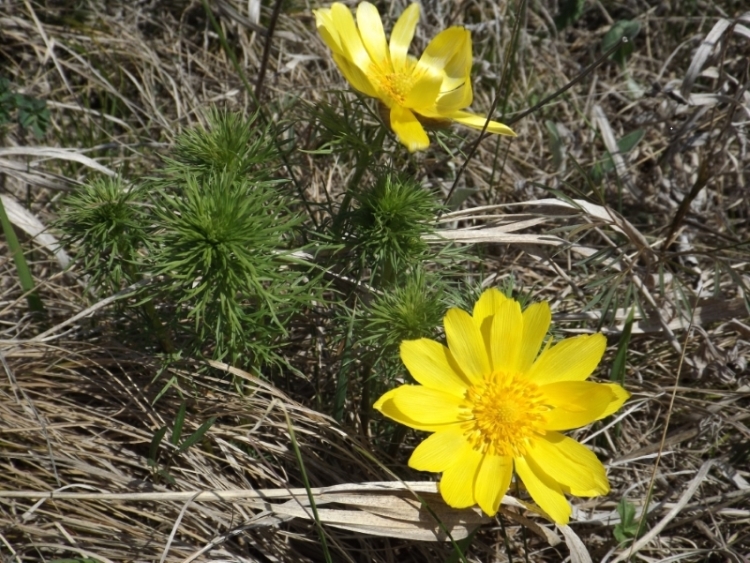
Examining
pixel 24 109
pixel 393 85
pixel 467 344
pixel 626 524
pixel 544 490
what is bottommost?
pixel 626 524

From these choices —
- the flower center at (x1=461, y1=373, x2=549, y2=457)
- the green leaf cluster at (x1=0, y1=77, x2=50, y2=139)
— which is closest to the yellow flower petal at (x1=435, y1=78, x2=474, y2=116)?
the flower center at (x1=461, y1=373, x2=549, y2=457)

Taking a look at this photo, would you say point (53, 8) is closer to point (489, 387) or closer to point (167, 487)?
point (167, 487)

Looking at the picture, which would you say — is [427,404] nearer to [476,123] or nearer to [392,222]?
[392,222]

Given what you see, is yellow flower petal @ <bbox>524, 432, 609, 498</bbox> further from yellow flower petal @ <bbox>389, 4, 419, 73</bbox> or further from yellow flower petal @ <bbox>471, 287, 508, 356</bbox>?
yellow flower petal @ <bbox>389, 4, 419, 73</bbox>

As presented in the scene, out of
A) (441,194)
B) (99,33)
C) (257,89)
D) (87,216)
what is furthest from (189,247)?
(99,33)

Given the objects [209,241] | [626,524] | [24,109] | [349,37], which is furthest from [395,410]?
[24,109]

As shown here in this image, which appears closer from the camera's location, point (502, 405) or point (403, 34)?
point (502, 405)
